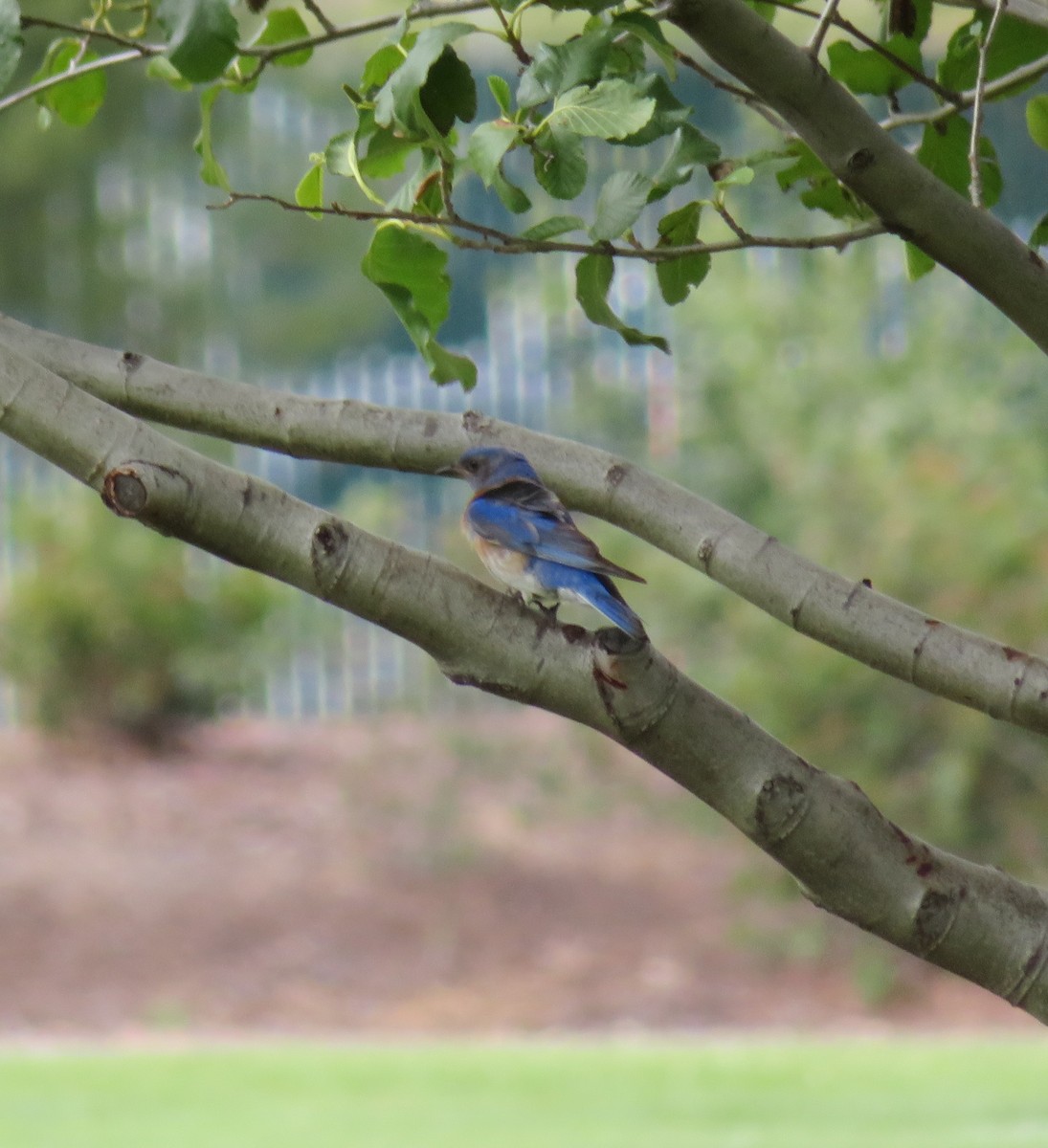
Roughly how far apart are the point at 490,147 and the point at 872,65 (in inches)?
19.2

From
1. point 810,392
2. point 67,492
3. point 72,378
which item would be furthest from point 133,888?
point 72,378

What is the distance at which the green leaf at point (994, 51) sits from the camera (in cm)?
167

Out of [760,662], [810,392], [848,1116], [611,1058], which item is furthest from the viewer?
[810,392]

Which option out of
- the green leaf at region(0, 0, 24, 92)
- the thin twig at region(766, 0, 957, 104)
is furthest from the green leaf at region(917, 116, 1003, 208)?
the green leaf at region(0, 0, 24, 92)

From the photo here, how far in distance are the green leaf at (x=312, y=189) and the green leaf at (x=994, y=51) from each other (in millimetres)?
624

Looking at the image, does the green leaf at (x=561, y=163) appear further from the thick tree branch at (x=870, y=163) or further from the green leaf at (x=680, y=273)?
the green leaf at (x=680, y=273)

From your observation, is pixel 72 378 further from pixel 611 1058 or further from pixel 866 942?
pixel 866 942

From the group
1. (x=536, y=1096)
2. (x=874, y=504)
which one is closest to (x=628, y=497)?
(x=536, y=1096)

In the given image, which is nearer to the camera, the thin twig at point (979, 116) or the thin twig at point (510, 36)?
the thin twig at point (510, 36)

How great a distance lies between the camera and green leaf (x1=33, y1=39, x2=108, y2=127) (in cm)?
181

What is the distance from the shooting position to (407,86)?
136 centimetres

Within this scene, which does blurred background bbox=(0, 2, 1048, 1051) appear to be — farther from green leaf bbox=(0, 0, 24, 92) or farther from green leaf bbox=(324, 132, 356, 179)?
green leaf bbox=(0, 0, 24, 92)

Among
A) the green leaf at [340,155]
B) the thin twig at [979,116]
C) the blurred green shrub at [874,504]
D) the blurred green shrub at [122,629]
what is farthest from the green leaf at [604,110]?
the blurred green shrub at [122,629]

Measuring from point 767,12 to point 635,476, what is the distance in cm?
56
